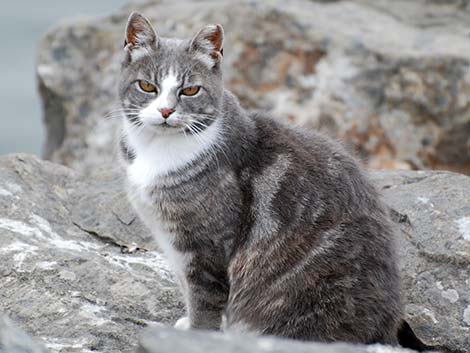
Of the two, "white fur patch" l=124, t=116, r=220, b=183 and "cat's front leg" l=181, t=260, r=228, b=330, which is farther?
"white fur patch" l=124, t=116, r=220, b=183

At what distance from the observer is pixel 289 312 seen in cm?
529

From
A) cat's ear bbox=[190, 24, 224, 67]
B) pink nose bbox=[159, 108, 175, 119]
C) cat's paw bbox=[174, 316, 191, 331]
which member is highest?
cat's ear bbox=[190, 24, 224, 67]

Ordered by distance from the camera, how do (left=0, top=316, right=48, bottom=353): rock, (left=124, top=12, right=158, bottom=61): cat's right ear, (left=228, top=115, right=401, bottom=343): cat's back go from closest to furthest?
(left=0, top=316, right=48, bottom=353): rock → (left=228, top=115, right=401, bottom=343): cat's back → (left=124, top=12, right=158, bottom=61): cat's right ear

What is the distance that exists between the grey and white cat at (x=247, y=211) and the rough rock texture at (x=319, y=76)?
138 inches

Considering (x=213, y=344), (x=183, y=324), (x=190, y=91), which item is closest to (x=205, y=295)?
(x=183, y=324)

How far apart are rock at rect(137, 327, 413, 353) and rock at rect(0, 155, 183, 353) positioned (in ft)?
5.21

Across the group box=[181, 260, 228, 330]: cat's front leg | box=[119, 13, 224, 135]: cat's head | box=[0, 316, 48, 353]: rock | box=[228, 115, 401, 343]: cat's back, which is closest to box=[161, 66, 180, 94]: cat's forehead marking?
box=[119, 13, 224, 135]: cat's head

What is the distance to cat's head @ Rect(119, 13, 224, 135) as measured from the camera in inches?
215

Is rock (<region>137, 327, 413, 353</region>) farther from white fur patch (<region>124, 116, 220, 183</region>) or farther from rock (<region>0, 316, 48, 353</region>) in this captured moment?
white fur patch (<region>124, 116, 220, 183</region>)

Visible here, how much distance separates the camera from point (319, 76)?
9523 mm

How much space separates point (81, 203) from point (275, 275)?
1877 millimetres

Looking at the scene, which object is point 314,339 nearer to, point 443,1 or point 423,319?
point 423,319

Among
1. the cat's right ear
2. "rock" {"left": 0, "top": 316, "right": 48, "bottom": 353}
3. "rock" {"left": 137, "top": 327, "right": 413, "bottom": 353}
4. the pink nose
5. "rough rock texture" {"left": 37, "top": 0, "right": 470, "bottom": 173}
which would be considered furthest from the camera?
"rough rock texture" {"left": 37, "top": 0, "right": 470, "bottom": 173}

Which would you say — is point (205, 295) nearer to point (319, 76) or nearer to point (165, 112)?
point (165, 112)
